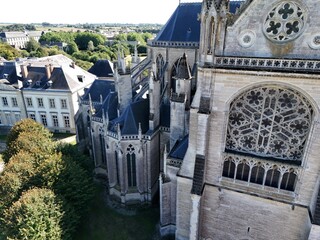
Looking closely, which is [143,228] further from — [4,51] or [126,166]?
[4,51]

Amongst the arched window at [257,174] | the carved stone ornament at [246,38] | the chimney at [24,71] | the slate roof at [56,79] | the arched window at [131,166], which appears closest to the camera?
the carved stone ornament at [246,38]

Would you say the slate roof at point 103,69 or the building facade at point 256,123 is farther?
the slate roof at point 103,69

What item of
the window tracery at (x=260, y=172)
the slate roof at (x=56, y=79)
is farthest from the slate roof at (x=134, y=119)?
the slate roof at (x=56, y=79)

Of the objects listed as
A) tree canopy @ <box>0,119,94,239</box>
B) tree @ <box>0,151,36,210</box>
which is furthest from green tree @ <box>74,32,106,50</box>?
tree @ <box>0,151,36,210</box>

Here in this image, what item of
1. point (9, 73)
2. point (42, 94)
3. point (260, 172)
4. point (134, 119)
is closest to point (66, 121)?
point (42, 94)

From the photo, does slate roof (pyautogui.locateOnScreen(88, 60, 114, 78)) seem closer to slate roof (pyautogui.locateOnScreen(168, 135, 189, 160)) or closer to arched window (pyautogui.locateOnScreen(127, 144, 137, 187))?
arched window (pyautogui.locateOnScreen(127, 144, 137, 187))

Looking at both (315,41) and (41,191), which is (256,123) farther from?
(41,191)

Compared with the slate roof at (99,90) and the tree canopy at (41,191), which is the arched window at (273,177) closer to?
the tree canopy at (41,191)

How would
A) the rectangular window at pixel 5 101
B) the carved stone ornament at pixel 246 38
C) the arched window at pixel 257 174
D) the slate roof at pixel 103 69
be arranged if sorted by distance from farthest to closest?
the slate roof at pixel 103 69
the rectangular window at pixel 5 101
the arched window at pixel 257 174
the carved stone ornament at pixel 246 38

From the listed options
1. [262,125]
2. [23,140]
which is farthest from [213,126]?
[23,140]
